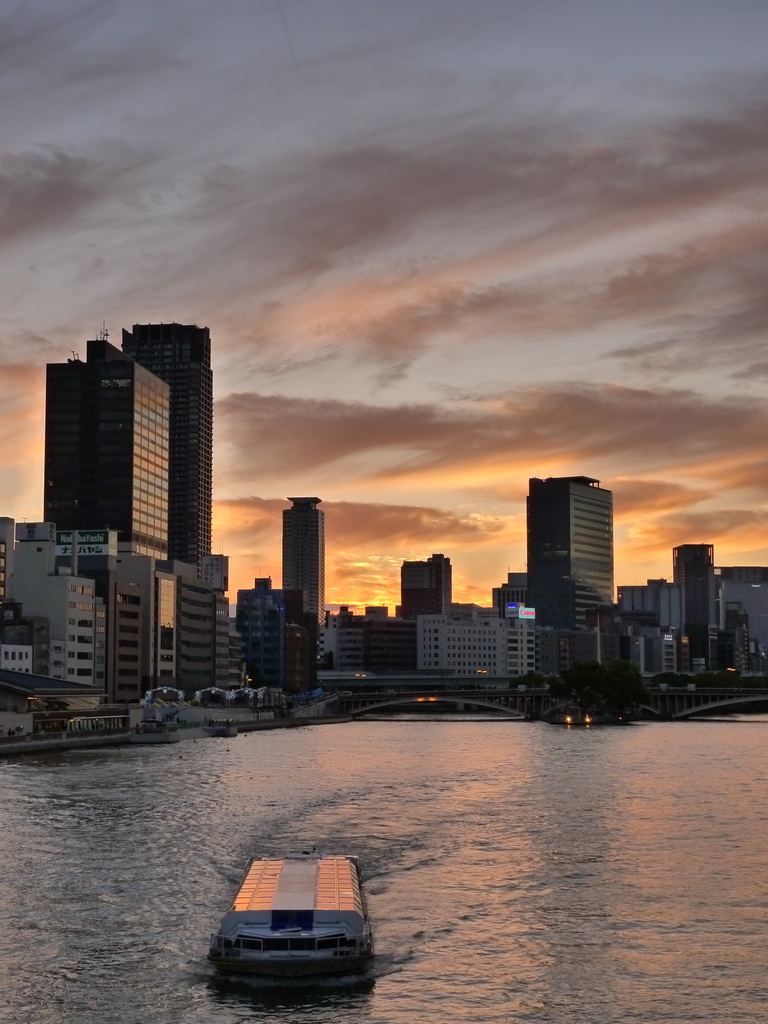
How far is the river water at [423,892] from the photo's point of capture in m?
48.6

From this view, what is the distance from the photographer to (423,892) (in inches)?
2680

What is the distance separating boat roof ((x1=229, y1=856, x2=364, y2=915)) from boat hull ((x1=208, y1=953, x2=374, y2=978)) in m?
2.85

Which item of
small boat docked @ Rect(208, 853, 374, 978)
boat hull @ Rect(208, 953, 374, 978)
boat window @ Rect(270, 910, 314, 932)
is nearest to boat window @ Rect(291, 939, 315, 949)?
small boat docked @ Rect(208, 853, 374, 978)

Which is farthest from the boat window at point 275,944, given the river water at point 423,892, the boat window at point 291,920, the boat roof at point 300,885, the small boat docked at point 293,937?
the boat roof at point 300,885

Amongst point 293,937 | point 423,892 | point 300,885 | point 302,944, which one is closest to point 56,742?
point 423,892

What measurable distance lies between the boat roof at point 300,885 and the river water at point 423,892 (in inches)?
84.6

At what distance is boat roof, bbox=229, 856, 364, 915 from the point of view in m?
55.1

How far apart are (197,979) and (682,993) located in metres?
17.3

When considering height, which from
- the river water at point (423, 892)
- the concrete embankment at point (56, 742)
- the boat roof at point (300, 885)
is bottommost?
the river water at point (423, 892)

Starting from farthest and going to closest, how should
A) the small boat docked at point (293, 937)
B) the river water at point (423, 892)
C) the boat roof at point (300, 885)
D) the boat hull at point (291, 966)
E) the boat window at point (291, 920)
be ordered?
the boat roof at point (300, 885)
the boat window at point (291, 920)
the small boat docked at point (293, 937)
the boat hull at point (291, 966)
the river water at point (423, 892)

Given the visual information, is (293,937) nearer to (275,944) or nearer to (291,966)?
(275,944)

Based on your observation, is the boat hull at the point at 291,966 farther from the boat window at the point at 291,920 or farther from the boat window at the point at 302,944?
the boat window at the point at 291,920

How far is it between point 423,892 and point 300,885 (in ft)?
34.5

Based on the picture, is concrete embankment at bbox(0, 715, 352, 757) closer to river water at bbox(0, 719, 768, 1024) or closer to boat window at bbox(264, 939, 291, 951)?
river water at bbox(0, 719, 768, 1024)
